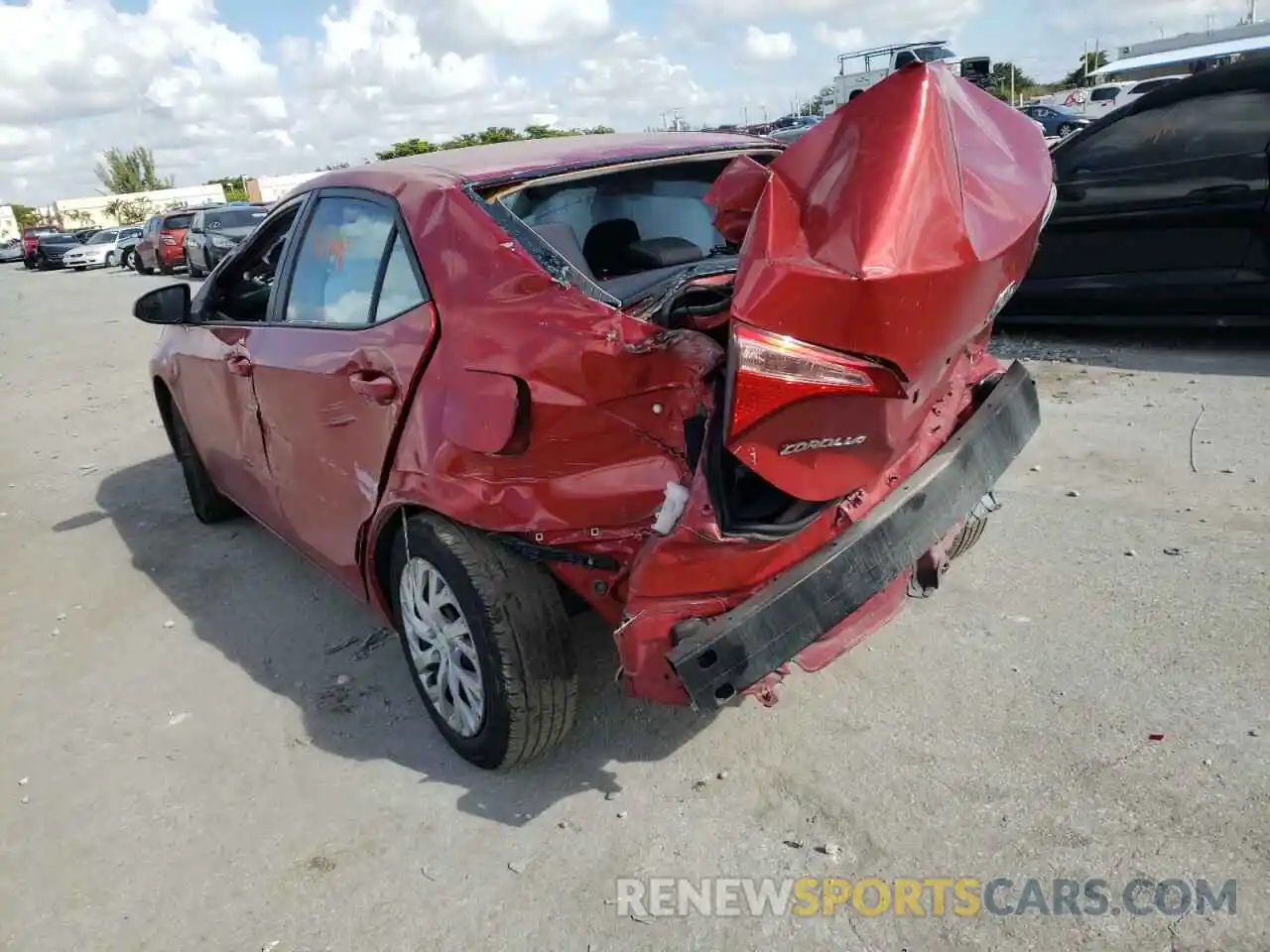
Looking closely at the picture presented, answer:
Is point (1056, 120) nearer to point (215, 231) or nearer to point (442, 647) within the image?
point (215, 231)

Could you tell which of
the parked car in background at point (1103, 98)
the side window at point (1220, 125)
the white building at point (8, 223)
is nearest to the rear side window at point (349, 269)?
the side window at point (1220, 125)

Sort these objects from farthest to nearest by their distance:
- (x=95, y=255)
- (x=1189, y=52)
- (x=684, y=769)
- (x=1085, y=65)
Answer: (x=1085, y=65) → (x=1189, y=52) → (x=95, y=255) → (x=684, y=769)

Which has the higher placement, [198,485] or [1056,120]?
[1056,120]

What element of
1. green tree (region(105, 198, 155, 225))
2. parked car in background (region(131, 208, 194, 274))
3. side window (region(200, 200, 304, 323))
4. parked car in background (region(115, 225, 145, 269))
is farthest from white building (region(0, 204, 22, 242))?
side window (region(200, 200, 304, 323))

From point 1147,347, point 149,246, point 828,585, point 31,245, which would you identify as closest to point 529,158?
point 828,585

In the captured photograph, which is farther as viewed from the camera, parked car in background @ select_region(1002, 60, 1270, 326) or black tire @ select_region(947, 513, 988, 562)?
parked car in background @ select_region(1002, 60, 1270, 326)

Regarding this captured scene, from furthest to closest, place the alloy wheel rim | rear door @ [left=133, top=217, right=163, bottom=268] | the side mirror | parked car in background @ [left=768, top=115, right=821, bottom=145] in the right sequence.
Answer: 1. rear door @ [left=133, top=217, right=163, bottom=268]
2. the side mirror
3. the alloy wheel rim
4. parked car in background @ [left=768, top=115, right=821, bottom=145]

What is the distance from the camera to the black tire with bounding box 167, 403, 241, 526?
5.13 metres

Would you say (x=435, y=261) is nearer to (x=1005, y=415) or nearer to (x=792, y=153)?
(x=792, y=153)

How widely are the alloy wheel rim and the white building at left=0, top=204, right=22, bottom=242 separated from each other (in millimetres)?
84835

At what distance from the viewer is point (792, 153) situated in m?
2.08

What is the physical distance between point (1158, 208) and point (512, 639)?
5.54m

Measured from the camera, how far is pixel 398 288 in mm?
2891

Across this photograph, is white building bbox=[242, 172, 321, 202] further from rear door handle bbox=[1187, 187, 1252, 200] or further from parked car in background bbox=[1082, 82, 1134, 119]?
rear door handle bbox=[1187, 187, 1252, 200]
